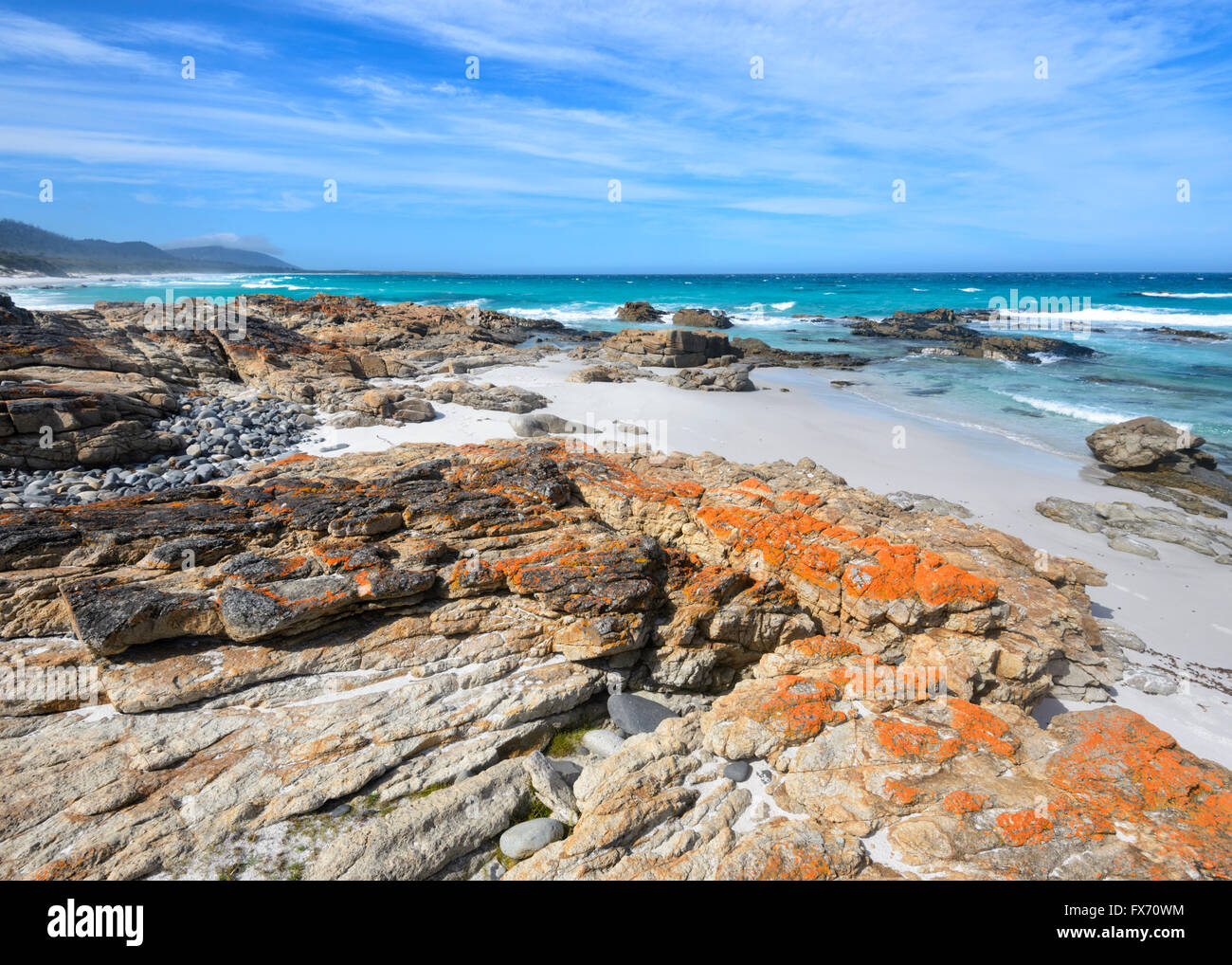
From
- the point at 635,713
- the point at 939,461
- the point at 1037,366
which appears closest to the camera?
the point at 635,713

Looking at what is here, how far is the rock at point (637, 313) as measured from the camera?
55250 millimetres

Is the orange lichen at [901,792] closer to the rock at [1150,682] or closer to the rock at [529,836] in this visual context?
the rock at [529,836]

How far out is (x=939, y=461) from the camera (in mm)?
15328

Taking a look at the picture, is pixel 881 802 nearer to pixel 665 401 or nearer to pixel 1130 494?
pixel 1130 494

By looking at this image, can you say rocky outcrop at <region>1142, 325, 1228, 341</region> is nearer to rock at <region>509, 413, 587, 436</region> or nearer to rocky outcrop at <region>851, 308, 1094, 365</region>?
rocky outcrop at <region>851, 308, 1094, 365</region>

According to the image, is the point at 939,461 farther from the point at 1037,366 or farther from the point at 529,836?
the point at 1037,366

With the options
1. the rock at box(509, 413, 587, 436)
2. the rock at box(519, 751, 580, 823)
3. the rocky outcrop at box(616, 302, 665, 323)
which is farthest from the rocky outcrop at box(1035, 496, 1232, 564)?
the rocky outcrop at box(616, 302, 665, 323)

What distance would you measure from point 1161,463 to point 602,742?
1907 centimetres

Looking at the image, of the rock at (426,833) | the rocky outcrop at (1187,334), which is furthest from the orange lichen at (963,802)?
the rocky outcrop at (1187,334)

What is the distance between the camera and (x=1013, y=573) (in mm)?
7793

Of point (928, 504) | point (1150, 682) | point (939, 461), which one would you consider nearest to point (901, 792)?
point (1150, 682)

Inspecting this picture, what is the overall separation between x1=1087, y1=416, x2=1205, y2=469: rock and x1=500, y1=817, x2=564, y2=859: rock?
19.0 metres

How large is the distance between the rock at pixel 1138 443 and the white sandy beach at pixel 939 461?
2.63 feet
